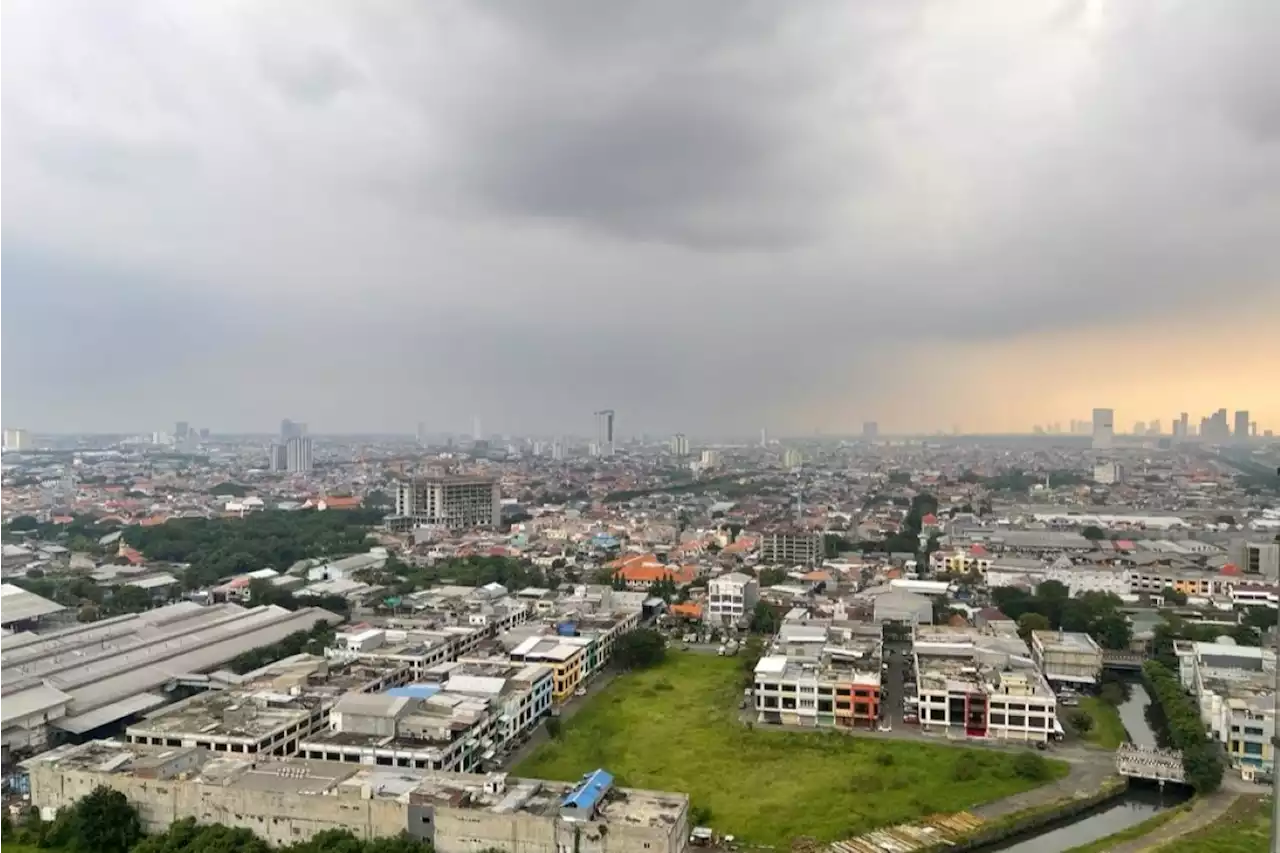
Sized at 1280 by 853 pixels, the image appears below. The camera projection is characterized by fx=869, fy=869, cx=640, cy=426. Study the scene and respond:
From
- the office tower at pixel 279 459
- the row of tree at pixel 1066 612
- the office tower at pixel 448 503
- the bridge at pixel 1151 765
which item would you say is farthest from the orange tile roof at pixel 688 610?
the office tower at pixel 279 459

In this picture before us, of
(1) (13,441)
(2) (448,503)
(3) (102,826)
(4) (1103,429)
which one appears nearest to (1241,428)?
(4) (1103,429)

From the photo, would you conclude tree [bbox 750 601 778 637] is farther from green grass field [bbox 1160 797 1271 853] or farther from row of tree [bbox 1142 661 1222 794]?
green grass field [bbox 1160 797 1271 853]

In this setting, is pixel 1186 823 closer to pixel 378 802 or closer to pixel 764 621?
pixel 378 802

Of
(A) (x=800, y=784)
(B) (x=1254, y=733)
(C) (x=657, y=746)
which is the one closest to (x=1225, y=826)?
(B) (x=1254, y=733)

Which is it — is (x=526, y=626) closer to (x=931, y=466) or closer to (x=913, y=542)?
(x=913, y=542)

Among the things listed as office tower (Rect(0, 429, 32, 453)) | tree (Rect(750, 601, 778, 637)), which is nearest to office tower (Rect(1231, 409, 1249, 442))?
tree (Rect(750, 601, 778, 637))

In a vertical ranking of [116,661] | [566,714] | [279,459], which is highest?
[279,459]
